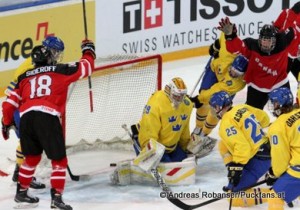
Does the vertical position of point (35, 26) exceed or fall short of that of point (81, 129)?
it exceeds it

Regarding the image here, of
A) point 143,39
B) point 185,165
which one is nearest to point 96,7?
point 143,39

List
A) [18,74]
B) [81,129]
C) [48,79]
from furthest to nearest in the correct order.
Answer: [81,129] → [18,74] → [48,79]

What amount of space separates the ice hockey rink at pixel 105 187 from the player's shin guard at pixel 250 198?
46 mm

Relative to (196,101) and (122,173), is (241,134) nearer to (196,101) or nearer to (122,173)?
(122,173)

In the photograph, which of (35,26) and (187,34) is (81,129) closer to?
(35,26)

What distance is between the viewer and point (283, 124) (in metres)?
4.66

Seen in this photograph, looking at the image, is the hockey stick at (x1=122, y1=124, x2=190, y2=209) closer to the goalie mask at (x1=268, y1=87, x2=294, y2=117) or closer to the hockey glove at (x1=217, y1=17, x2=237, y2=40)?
the goalie mask at (x1=268, y1=87, x2=294, y2=117)

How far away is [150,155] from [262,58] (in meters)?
1.07

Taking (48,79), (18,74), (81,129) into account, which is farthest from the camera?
(81,129)

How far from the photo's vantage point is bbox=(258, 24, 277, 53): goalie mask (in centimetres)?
577

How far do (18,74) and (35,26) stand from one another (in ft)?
6.46

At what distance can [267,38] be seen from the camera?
5785 mm

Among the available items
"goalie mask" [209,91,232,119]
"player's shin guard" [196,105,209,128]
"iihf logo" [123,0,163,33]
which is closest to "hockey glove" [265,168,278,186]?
"goalie mask" [209,91,232,119]

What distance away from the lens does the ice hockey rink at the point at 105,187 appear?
5.36m
